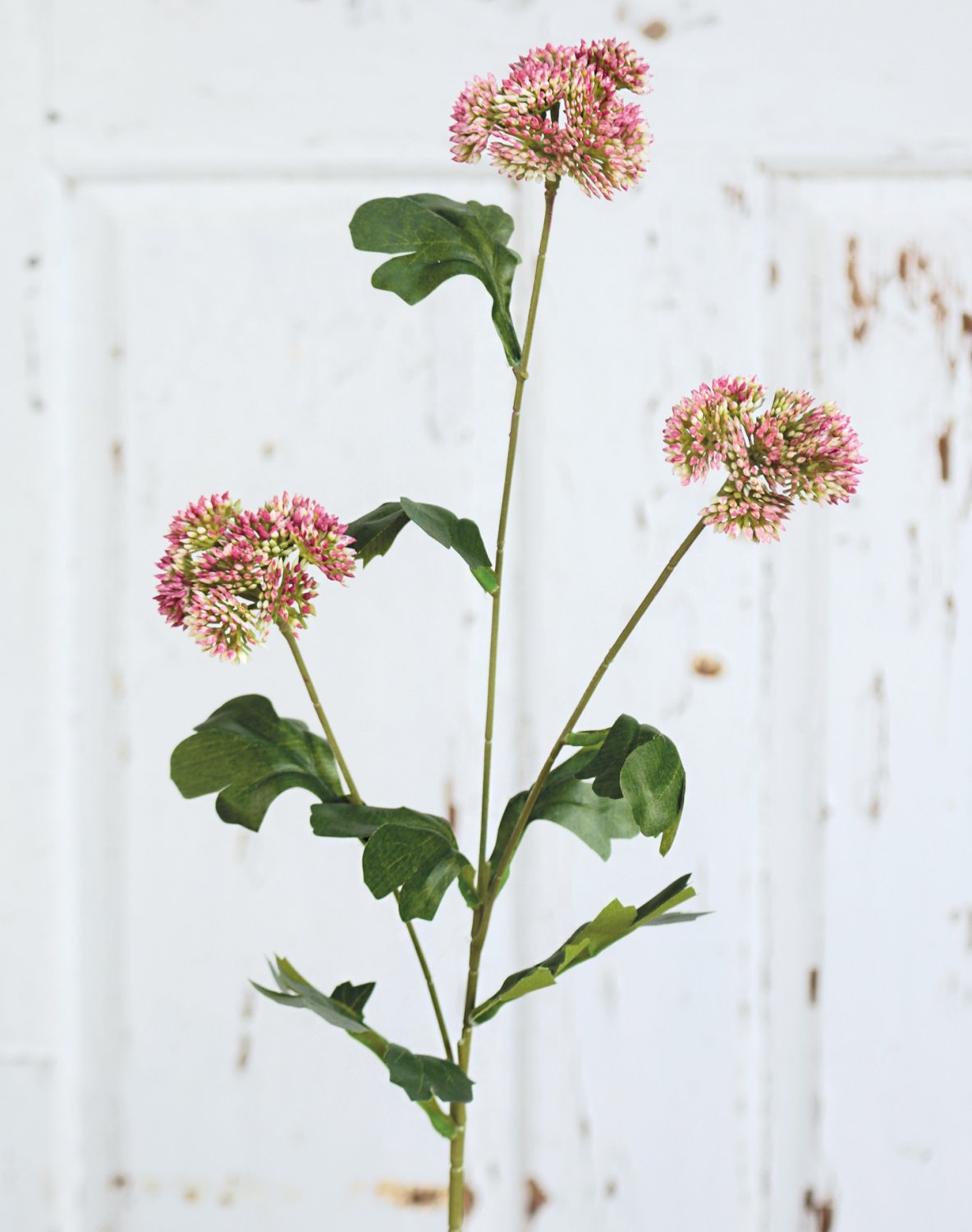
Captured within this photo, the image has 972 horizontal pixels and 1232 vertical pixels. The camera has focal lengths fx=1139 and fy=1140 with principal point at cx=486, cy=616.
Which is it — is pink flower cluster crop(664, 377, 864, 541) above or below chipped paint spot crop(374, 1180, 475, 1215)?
above

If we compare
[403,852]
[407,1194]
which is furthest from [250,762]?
[407,1194]

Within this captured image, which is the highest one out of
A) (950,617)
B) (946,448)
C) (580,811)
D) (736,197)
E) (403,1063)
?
(736,197)

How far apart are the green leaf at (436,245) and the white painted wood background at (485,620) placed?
0.29 metres

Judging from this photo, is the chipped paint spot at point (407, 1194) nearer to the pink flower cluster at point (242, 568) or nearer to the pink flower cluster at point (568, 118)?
the pink flower cluster at point (242, 568)

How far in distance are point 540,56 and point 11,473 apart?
506mm

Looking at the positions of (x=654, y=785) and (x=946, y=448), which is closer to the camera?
(x=654, y=785)

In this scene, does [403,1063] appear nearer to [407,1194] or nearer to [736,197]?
[407,1194]

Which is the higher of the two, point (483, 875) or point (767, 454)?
point (767, 454)

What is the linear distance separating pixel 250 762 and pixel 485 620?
31cm

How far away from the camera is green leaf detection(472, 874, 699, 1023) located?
45 centimetres

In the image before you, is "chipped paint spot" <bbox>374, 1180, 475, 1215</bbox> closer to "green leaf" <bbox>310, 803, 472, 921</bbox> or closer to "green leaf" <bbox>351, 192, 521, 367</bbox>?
"green leaf" <bbox>310, 803, 472, 921</bbox>

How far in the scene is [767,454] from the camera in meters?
0.42

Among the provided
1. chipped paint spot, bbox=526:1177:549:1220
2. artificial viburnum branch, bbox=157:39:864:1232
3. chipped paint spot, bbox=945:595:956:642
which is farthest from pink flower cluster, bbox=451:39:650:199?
chipped paint spot, bbox=526:1177:549:1220

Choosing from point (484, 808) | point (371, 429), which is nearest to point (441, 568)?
point (371, 429)
